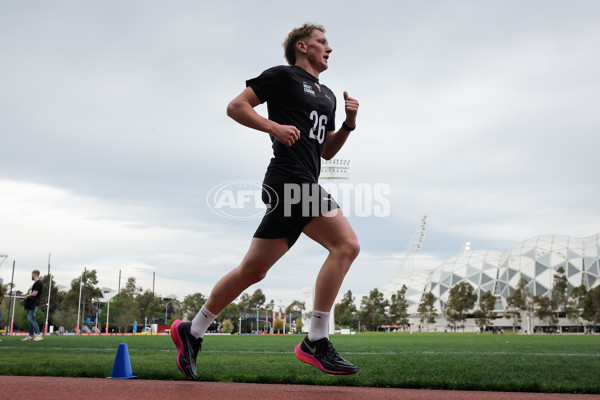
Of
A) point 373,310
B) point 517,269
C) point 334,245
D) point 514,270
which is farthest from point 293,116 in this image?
point 514,270

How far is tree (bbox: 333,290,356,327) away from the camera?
258 ft

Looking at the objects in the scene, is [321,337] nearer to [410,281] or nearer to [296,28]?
[296,28]

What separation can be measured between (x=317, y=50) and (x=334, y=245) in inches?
56.5

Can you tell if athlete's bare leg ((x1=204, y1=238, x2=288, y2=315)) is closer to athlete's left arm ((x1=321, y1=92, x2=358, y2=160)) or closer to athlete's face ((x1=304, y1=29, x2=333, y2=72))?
athlete's left arm ((x1=321, y1=92, x2=358, y2=160))

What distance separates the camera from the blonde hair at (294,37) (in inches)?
155

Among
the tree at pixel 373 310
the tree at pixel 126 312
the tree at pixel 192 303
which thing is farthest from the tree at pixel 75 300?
the tree at pixel 373 310

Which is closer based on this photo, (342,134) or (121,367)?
(342,134)

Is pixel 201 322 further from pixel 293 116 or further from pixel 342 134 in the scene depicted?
pixel 342 134

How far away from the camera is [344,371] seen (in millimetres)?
3430

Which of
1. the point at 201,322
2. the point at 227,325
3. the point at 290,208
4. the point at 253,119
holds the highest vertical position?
the point at 253,119

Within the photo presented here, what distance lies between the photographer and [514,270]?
85250 mm

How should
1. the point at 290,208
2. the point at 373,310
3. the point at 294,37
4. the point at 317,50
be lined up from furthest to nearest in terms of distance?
the point at 373,310
the point at 294,37
the point at 317,50
the point at 290,208

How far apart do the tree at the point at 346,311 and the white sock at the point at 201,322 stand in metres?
76.1

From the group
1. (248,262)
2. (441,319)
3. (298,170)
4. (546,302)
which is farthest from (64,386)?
(441,319)
